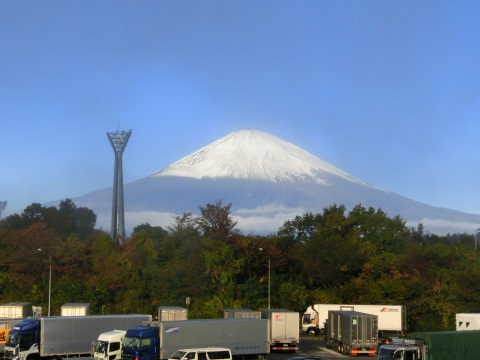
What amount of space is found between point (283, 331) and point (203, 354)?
43.0 ft

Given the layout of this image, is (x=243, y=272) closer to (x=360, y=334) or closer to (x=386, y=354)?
(x=360, y=334)

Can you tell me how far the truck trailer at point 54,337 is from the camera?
120 feet

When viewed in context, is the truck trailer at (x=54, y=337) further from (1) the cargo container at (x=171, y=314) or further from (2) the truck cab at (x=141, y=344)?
(1) the cargo container at (x=171, y=314)

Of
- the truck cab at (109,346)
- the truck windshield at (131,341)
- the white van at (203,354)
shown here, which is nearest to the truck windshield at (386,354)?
the white van at (203,354)

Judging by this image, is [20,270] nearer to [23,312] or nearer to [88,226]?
[23,312]

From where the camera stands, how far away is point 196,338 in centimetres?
3494

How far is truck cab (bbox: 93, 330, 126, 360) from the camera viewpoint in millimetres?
34625

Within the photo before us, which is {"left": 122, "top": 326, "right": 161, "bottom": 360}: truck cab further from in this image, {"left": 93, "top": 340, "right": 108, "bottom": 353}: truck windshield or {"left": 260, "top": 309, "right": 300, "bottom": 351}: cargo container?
{"left": 260, "top": 309, "right": 300, "bottom": 351}: cargo container

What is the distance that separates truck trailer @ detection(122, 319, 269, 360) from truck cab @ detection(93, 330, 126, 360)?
2.88ft

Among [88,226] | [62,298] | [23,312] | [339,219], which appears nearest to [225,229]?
[339,219]

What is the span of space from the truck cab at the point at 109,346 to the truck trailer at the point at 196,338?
877mm

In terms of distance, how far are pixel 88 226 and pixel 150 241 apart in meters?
41.2

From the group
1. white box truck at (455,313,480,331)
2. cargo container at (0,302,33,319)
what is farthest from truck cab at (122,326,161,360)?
white box truck at (455,313,480,331)

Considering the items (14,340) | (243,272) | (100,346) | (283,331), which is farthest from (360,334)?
(243,272)
